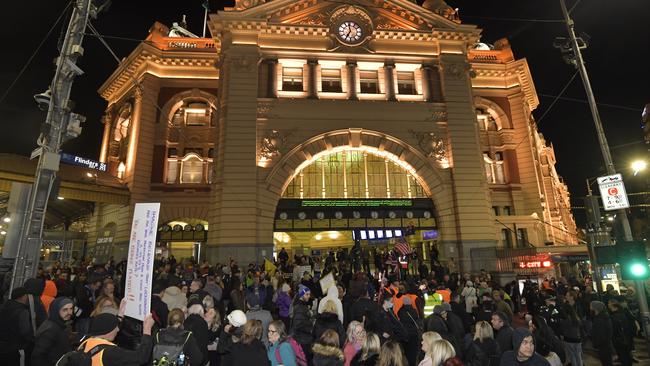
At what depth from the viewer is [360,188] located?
3238cm

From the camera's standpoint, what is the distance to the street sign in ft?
44.0

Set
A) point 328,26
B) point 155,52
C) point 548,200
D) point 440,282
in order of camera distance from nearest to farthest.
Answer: point 440,282 < point 328,26 < point 155,52 < point 548,200

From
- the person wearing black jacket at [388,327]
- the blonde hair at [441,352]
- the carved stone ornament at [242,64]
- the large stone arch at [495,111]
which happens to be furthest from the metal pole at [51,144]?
the large stone arch at [495,111]

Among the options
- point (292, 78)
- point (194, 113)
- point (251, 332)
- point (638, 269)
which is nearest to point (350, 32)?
point (292, 78)

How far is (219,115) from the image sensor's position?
30.4 metres

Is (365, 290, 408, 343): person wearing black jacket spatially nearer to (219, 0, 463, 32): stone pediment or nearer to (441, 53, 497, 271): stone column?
(441, 53, 497, 271): stone column

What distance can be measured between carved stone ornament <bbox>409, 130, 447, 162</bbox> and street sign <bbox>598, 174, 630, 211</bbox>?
1764 centimetres

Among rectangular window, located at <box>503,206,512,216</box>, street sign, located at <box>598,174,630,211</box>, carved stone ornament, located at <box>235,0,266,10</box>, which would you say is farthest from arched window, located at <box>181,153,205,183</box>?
street sign, located at <box>598,174,630,211</box>

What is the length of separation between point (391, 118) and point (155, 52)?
71.6 ft

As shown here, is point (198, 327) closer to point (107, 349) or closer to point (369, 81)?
point (107, 349)

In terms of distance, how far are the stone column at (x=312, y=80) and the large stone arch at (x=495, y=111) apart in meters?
16.8

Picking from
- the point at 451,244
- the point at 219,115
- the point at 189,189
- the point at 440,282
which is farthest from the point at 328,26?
the point at 440,282

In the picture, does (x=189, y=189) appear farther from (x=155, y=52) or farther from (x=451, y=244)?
(x=451, y=244)

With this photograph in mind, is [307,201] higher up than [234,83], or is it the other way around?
[234,83]
